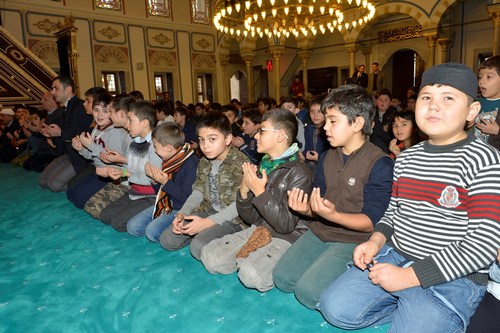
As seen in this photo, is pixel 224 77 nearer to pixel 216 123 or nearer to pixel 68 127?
pixel 68 127

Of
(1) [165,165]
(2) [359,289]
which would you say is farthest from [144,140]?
(2) [359,289]

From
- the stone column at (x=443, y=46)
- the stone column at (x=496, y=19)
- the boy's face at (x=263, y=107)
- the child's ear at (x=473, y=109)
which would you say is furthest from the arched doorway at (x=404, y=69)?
the child's ear at (x=473, y=109)

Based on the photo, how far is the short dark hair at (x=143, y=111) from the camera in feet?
12.1

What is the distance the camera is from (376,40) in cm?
1686

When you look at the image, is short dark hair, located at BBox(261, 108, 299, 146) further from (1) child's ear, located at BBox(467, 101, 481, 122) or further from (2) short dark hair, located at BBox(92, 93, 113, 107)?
(2) short dark hair, located at BBox(92, 93, 113, 107)

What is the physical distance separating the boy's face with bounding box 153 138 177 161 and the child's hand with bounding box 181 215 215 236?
75cm

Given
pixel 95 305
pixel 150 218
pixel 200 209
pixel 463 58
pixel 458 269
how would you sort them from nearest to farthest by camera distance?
pixel 458 269, pixel 95 305, pixel 200 209, pixel 150 218, pixel 463 58

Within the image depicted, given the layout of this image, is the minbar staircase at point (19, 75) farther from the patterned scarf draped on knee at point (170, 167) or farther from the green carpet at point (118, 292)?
the patterned scarf draped on knee at point (170, 167)

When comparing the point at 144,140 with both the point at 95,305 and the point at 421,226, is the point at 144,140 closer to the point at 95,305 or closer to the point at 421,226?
the point at 95,305

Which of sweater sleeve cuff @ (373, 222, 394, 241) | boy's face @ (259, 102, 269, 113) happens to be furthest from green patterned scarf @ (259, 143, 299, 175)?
boy's face @ (259, 102, 269, 113)

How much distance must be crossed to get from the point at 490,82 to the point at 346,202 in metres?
2.18

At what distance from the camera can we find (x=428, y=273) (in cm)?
158

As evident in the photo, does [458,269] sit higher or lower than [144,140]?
lower

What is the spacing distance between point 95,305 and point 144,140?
1824mm
